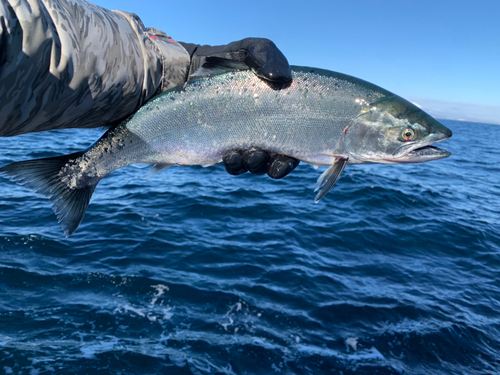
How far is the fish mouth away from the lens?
3.75 m

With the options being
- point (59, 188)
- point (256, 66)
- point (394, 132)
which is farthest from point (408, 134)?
point (59, 188)

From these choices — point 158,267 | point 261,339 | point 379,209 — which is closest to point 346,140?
point 261,339

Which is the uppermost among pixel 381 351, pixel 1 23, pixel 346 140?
pixel 1 23

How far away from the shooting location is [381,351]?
6055 mm

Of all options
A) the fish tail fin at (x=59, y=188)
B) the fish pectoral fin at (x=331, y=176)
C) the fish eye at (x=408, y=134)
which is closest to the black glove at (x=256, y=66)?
the fish pectoral fin at (x=331, y=176)

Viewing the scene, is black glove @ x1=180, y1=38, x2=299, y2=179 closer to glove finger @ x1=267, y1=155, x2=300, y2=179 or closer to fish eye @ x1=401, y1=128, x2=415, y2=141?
glove finger @ x1=267, y1=155, x2=300, y2=179

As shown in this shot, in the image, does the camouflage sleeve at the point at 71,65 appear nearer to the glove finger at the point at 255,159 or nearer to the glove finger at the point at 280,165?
the glove finger at the point at 255,159

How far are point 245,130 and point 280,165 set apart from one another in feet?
1.87

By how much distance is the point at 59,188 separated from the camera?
3545 mm

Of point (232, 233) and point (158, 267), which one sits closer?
point (158, 267)

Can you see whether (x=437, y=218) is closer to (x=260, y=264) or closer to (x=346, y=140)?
(x=260, y=264)

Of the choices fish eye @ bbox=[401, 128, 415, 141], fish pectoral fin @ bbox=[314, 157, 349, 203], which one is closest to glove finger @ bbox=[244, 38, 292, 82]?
fish pectoral fin @ bbox=[314, 157, 349, 203]

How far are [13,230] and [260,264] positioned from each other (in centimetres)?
636

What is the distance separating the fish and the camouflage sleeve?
1.09 feet
